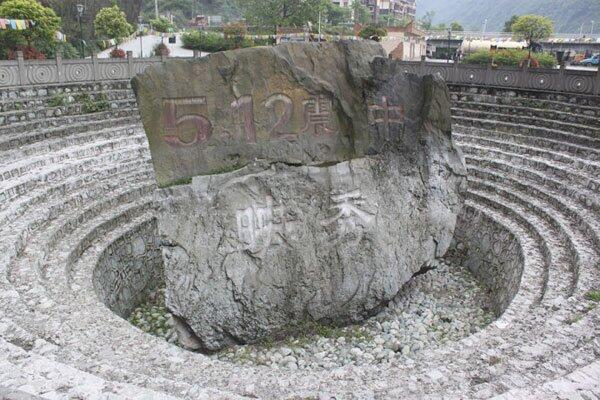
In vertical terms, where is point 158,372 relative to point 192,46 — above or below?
below

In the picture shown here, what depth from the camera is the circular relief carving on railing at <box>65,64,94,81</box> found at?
521 inches

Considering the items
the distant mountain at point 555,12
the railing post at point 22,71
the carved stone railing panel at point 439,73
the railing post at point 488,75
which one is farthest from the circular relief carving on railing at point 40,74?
the distant mountain at point 555,12

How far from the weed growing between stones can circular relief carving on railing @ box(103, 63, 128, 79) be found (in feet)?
25.8

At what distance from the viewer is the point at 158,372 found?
4828mm

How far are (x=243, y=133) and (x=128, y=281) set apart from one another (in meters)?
3.72

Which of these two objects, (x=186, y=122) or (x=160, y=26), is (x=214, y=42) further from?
(x=186, y=122)

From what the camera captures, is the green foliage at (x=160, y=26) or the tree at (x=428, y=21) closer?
the green foliage at (x=160, y=26)

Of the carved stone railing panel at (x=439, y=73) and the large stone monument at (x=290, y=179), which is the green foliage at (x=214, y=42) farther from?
the large stone monument at (x=290, y=179)

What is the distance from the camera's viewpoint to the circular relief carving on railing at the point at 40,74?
1247 centimetres

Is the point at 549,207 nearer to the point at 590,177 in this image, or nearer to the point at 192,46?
the point at 590,177

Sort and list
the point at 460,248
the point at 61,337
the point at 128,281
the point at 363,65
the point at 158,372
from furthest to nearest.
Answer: the point at 460,248
the point at 128,281
the point at 363,65
the point at 61,337
the point at 158,372

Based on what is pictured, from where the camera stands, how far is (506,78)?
1374cm

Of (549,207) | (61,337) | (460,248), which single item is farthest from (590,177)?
(61,337)

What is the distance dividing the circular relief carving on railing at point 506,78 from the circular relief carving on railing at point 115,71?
425 inches
